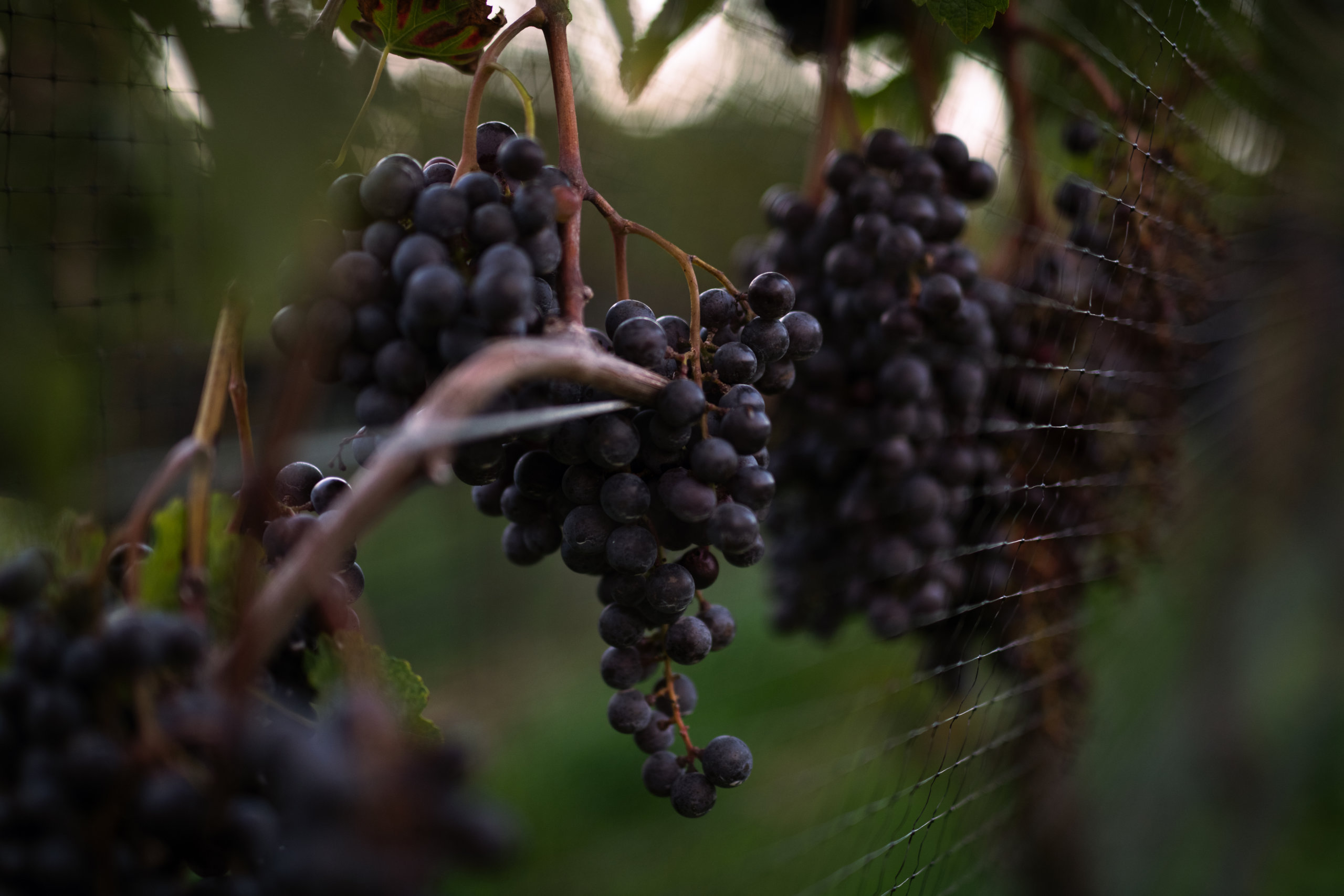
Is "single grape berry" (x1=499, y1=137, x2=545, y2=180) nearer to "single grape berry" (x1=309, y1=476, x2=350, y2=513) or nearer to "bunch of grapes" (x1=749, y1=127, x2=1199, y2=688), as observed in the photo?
"single grape berry" (x1=309, y1=476, x2=350, y2=513)

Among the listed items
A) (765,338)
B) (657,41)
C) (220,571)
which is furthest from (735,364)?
(657,41)

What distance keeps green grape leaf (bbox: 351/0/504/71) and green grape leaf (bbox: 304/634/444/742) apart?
1.06 ft

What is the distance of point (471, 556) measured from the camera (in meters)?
3.01

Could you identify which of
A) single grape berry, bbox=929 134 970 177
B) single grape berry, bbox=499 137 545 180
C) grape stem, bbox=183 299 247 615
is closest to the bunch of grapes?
single grape berry, bbox=929 134 970 177

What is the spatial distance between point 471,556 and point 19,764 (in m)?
2.82

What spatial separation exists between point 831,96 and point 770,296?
36 centimetres

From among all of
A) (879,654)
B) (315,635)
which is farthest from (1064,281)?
(879,654)

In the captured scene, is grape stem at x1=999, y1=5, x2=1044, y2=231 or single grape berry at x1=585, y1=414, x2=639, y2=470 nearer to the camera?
single grape berry at x1=585, y1=414, x2=639, y2=470

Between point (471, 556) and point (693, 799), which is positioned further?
point (471, 556)

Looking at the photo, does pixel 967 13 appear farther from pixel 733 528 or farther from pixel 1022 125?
pixel 733 528

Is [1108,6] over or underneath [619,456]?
over

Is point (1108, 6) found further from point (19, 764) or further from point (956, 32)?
point (19, 764)

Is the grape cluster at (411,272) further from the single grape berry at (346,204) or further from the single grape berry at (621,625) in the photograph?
the single grape berry at (621,625)

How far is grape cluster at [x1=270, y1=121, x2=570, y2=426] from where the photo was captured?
0.32 meters
